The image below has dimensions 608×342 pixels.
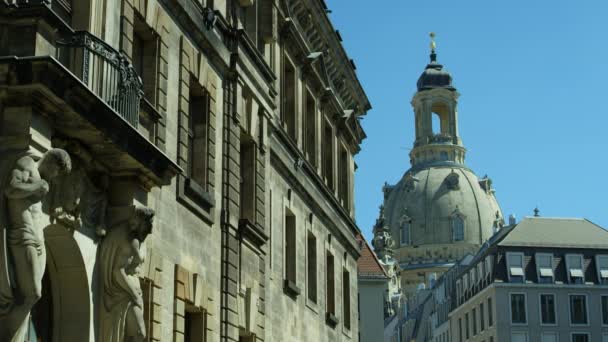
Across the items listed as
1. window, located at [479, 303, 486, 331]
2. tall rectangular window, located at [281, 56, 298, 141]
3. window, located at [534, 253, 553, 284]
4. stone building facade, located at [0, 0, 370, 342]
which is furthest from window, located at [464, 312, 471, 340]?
tall rectangular window, located at [281, 56, 298, 141]

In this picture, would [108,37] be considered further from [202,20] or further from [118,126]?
[202,20]

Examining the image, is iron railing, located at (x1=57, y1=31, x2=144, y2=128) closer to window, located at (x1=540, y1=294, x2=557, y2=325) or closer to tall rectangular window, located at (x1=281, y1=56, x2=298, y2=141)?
tall rectangular window, located at (x1=281, y1=56, x2=298, y2=141)

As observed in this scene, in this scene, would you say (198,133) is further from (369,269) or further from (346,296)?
(369,269)

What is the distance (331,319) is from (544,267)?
204 ft

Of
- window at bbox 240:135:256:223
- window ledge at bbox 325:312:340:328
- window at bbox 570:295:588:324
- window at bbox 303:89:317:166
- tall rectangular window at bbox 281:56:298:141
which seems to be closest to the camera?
window at bbox 240:135:256:223

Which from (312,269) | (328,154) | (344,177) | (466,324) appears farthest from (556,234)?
(312,269)

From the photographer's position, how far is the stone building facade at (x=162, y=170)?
15305mm

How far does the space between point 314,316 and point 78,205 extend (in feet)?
64.5

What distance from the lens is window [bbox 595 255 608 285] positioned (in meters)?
97.8

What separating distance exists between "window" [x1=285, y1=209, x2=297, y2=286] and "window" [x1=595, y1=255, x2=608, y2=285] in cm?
6857

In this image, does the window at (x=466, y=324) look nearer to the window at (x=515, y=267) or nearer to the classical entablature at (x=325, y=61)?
the window at (x=515, y=267)

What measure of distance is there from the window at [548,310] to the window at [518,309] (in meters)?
1.45

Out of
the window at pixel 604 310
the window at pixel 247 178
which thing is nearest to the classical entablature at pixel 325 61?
the window at pixel 247 178

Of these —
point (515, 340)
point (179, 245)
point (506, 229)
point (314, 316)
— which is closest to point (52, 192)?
point (179, 245)
